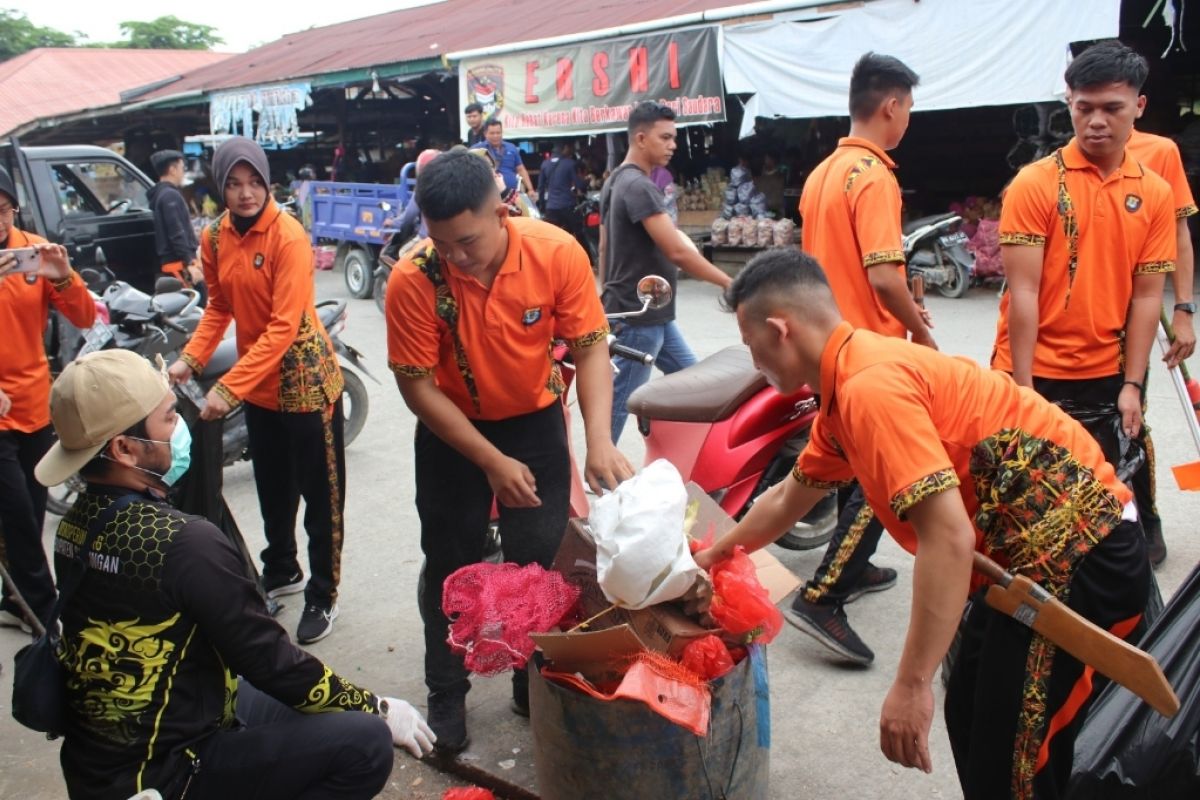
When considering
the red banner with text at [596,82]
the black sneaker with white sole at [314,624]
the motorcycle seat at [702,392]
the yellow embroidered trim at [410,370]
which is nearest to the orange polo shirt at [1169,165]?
the motorcycle seat at [702,392]

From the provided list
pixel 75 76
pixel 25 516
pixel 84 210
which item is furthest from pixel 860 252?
pixel 75 76

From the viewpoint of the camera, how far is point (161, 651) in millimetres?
2225

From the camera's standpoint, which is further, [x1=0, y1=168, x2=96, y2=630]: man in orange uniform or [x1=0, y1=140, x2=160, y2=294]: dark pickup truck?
[x1=0, y1=140, x2=160, y2=294]: dark pickup truck

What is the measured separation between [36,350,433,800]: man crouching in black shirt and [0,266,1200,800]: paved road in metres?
0.87

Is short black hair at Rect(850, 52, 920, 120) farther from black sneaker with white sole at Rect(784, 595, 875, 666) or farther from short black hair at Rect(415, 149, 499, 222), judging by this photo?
black sneaker with white sole at Rect(784, 595, 875, 666)

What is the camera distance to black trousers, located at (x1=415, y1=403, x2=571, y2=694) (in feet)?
10.5

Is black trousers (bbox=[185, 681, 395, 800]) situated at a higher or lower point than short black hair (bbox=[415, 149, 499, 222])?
lower

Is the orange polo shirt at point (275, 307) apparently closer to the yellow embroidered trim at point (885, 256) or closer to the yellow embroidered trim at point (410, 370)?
the yellow embroidered trim at point (410, 370)

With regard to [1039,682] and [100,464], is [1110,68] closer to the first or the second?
[1039,682]

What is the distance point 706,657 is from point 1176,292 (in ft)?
9.02

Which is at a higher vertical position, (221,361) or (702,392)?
(702,392)

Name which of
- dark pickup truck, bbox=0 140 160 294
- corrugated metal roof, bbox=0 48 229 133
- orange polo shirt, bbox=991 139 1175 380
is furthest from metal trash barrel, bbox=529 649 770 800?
corrugated metal roof, bbox=0 48 229 133

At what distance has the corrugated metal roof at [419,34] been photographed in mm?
13227

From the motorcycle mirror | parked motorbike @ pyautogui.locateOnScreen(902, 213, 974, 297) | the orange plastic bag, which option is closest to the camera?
the orange plastic bag
